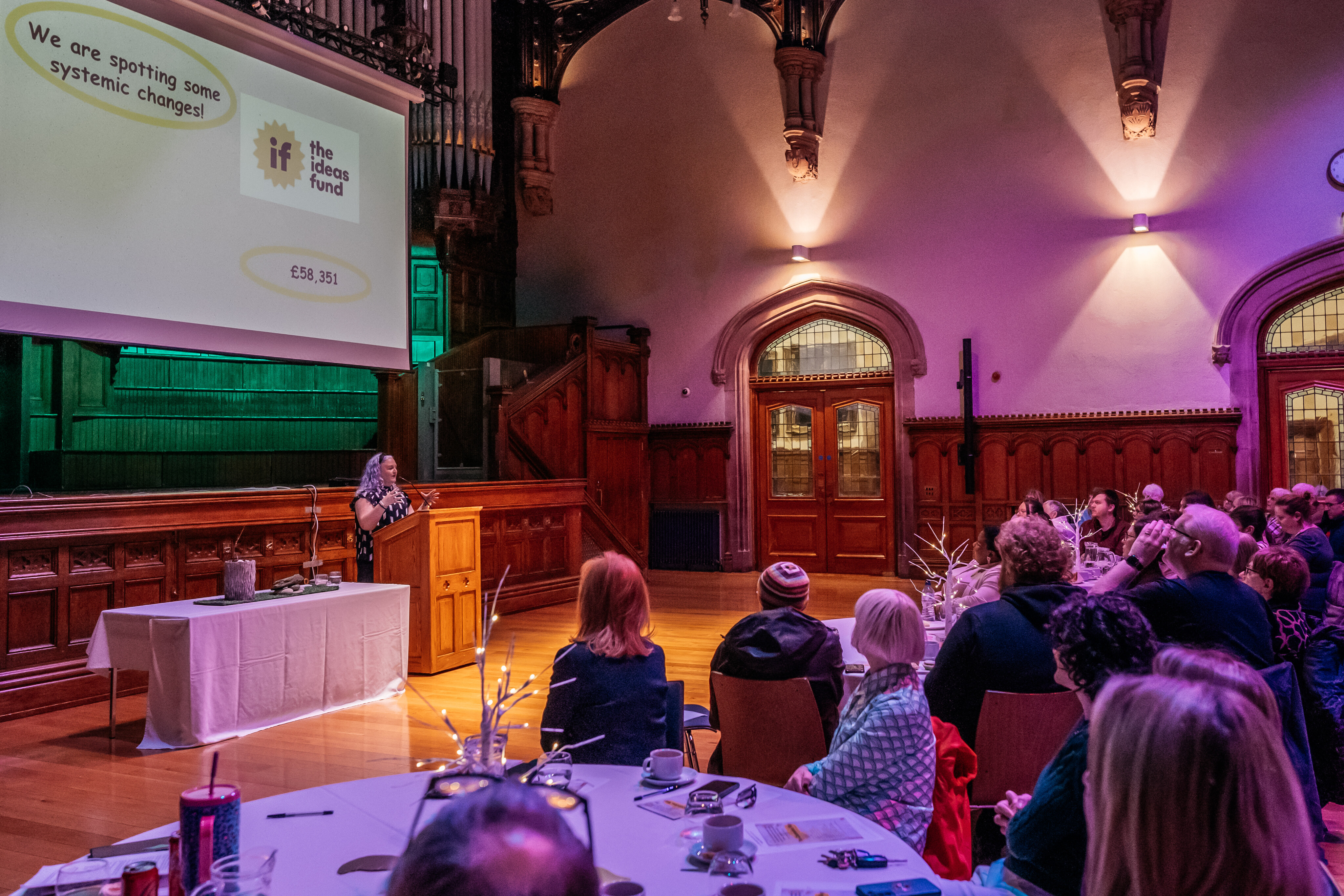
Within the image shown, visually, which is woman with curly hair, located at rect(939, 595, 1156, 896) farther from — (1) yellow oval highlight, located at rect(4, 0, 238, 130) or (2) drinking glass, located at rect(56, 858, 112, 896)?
(1) yellow oval highlight, located at rect(4, 0, 238, 130)

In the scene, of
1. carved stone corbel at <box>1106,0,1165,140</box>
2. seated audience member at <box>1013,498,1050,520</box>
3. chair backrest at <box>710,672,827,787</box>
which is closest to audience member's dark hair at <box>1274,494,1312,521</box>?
seated audience member at <box>1013,498,1050,520</box>

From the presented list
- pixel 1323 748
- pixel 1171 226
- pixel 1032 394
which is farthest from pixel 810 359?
pixel 1323 748

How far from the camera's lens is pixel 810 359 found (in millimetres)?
11367

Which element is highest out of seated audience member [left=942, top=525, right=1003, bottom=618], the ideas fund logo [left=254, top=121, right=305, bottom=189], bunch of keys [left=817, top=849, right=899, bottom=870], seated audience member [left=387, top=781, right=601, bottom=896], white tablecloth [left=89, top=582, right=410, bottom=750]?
the ideas fund logo [left=254, top=121, right=305, bottom=189]

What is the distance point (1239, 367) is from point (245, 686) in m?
9.00

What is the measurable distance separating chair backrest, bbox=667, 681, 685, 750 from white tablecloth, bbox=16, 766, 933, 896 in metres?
0.66

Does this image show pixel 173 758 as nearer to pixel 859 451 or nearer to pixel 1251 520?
pixel 1251 520

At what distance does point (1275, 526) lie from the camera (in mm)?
5871

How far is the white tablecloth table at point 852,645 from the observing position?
3117mm

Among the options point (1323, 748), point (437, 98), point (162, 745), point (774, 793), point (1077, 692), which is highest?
point (437, 98)

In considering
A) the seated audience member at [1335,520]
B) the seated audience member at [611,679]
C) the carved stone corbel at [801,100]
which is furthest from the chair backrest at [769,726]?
the carved stone corbel at [801,100]

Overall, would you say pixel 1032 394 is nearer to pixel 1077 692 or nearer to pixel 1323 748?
pixel 1323 748

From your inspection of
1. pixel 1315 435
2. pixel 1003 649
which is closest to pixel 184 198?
pixel 1003 649

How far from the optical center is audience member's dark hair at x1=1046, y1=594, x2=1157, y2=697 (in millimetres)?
2029
